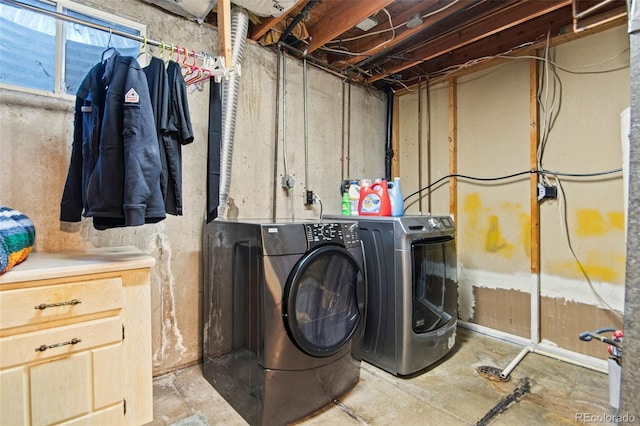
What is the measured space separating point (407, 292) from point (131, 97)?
175cm

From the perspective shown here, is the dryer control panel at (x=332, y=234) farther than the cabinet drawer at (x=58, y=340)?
Yes

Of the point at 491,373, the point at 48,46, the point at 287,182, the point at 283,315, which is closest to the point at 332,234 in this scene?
the point at 283,315

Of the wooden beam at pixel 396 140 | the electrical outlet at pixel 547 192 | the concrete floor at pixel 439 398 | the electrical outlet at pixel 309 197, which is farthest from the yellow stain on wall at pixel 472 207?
the electrical outlet at pixel 309 197

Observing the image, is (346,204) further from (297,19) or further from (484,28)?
(484,28)

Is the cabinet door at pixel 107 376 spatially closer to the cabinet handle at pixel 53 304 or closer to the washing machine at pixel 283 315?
the cabinet handle at pixel 53 304

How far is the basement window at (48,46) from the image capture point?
4.89 feet

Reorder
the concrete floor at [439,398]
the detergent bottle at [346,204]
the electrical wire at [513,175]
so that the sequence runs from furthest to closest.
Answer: the detergent bottle at [346,204], the electrical wire at [513,175], the concrete floor at [439,398]

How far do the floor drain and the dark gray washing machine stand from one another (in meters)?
0.23

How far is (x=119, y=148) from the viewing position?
1228 millimetres

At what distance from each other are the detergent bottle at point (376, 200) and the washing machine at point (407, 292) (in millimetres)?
216

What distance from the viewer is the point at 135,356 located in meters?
1.25

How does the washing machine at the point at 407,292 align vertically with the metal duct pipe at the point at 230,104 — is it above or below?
below

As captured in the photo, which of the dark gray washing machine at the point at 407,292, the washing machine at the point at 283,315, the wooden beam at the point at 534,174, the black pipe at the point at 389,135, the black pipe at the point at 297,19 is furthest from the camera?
the black pipe at the point at 389,135

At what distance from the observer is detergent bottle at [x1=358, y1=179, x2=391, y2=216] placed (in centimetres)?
228
